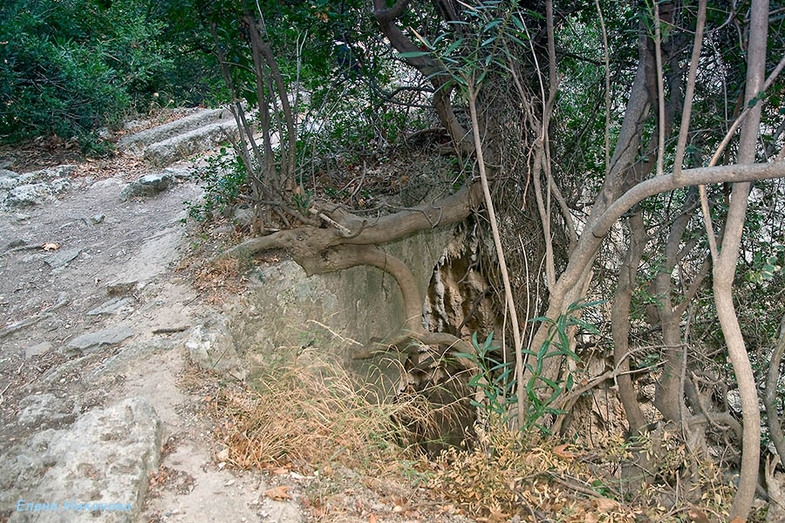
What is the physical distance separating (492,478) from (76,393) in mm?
2442

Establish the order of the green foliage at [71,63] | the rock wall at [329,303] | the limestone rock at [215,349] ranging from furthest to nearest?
the green foliage at [71,63] < the rock wall at [329,303] < the limestone rock at [215,349]

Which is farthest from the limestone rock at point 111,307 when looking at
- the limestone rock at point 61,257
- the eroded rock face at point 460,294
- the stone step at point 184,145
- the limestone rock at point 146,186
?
the stone step at point 184,145

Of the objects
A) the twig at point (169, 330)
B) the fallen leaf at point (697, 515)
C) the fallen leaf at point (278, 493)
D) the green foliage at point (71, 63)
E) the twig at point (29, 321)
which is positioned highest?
the green foliage at point (71, 63)

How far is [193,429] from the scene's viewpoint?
10.8 feet

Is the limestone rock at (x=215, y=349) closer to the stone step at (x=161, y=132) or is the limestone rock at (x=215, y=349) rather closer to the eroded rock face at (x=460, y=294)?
→ the eroded rock face at (x=460, y=294)

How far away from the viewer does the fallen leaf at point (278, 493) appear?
2.82 metres

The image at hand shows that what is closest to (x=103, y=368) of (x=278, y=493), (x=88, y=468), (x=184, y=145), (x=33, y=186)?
(x=88, y=468)

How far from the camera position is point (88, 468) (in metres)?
2.76

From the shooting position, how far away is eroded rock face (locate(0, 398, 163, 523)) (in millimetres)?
2580

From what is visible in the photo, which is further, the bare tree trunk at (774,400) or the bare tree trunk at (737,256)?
the bare tree trunk at (774,400)

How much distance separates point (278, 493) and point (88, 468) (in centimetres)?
85

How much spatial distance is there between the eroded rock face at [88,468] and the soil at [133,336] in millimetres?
116

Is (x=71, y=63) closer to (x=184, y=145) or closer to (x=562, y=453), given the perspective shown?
(x=184, y=145)

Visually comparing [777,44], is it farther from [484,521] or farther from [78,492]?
[78,492]
